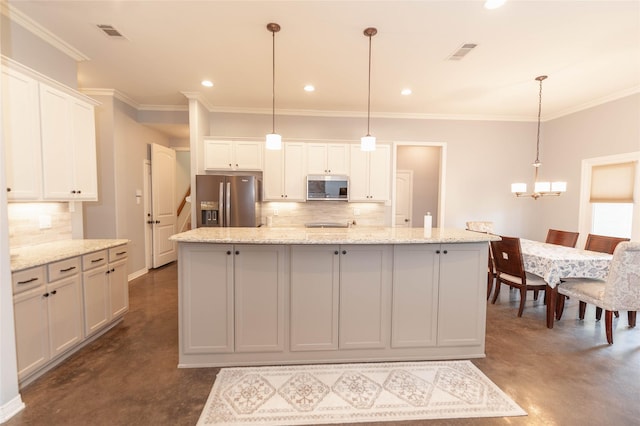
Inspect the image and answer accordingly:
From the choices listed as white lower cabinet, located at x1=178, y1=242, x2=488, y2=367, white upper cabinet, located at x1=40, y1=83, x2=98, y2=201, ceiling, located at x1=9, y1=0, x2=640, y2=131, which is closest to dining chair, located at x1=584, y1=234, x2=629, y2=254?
ceiling, located at x1=9, y1=0, x2=640, y2=131

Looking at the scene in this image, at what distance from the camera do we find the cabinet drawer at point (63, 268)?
7.29ft

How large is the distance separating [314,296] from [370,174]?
3.01m

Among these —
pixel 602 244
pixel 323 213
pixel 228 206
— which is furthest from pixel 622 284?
pixel 228 206

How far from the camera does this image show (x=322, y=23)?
2.55 meters

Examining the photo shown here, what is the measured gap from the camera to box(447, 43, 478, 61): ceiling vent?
9.50 ft

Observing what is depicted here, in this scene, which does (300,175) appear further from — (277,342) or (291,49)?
(277,342)

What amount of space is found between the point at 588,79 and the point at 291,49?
396 cm

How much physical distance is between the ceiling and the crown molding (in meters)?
0.06

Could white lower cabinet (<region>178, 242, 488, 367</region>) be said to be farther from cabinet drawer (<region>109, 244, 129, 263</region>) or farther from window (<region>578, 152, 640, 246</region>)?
window (<region>578, 152, 640, 246</region>)

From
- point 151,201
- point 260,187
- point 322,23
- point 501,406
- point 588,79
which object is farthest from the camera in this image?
point 151,201

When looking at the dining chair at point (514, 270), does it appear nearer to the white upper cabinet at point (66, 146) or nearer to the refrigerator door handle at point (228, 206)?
the refrigerator door handle at point (228, 206)

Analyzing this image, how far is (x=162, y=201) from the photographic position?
5.46m

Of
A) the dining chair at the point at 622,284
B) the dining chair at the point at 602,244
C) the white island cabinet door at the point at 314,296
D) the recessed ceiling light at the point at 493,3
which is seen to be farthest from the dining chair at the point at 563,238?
the white island cabinet door at the point at 314,296

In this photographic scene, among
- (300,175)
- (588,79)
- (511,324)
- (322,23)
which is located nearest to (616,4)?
(588,79)
